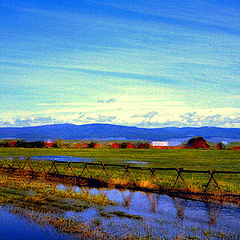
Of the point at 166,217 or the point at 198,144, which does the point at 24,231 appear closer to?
the point at 166,217

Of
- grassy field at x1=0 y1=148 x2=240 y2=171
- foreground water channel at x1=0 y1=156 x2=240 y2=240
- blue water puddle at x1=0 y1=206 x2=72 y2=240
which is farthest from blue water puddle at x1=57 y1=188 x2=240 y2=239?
grassy field at x1=0 y1=148 x2=240 y2=171

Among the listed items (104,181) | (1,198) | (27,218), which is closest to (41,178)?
(104,181)

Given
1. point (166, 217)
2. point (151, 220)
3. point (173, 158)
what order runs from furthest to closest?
point (173, 158) < point (166, 217) < point (151, 220)

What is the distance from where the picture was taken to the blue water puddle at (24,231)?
14.4 meters

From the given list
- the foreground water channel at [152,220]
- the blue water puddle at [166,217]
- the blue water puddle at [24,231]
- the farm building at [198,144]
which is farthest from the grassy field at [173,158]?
the farm building at [198,144]

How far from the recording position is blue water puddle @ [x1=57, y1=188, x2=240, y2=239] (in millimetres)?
15475

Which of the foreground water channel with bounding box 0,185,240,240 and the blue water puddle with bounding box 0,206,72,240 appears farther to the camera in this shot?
the foreground water channel with bounding box 0,185,240,240

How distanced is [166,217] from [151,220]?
1.12m

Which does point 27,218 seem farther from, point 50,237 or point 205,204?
point 205,204

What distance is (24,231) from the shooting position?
1520 cm

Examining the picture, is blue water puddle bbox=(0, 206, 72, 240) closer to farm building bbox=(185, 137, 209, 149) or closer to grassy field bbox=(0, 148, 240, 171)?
grassy field bbox=(0, 148, 240, 171)

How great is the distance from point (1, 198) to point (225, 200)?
14184mm

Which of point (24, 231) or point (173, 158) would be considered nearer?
point (24, 231)

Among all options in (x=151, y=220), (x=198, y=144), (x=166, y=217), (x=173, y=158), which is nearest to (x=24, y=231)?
(x=151, y=220)
